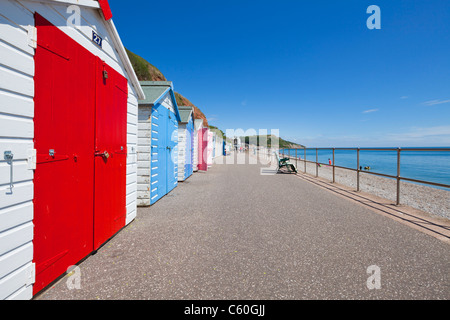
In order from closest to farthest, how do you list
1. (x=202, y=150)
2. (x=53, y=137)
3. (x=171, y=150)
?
(x=53, y=137), (x=171, y=150), (x=202, y=150)

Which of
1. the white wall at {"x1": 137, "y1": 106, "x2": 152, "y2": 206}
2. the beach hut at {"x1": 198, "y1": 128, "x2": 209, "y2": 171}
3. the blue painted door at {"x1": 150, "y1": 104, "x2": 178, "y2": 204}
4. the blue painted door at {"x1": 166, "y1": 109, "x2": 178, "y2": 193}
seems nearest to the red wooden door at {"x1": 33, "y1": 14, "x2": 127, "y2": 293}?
the white wall at {"x1": 137, "y1": 106, "x2": 152, "y2": 206}

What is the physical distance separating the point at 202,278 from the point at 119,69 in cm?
384

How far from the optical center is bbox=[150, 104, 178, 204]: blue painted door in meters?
5.59

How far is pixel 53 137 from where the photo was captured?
2.19m

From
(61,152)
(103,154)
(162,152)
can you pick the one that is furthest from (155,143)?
(61,152)

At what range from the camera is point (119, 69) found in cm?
369

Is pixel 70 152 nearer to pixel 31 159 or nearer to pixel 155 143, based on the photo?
pixel 31 159

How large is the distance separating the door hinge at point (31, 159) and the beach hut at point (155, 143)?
3.36 meters

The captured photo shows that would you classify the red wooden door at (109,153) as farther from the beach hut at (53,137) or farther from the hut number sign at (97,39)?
the hut number sign at (97,39)

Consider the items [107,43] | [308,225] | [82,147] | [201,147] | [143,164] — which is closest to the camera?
[82,147]

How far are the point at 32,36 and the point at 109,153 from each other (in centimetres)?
179

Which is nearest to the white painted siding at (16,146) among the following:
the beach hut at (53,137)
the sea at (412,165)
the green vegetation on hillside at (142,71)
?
the beach hut at (53,137)

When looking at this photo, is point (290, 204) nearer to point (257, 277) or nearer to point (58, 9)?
point (257, 277)

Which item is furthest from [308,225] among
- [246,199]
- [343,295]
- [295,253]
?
[246,199]
